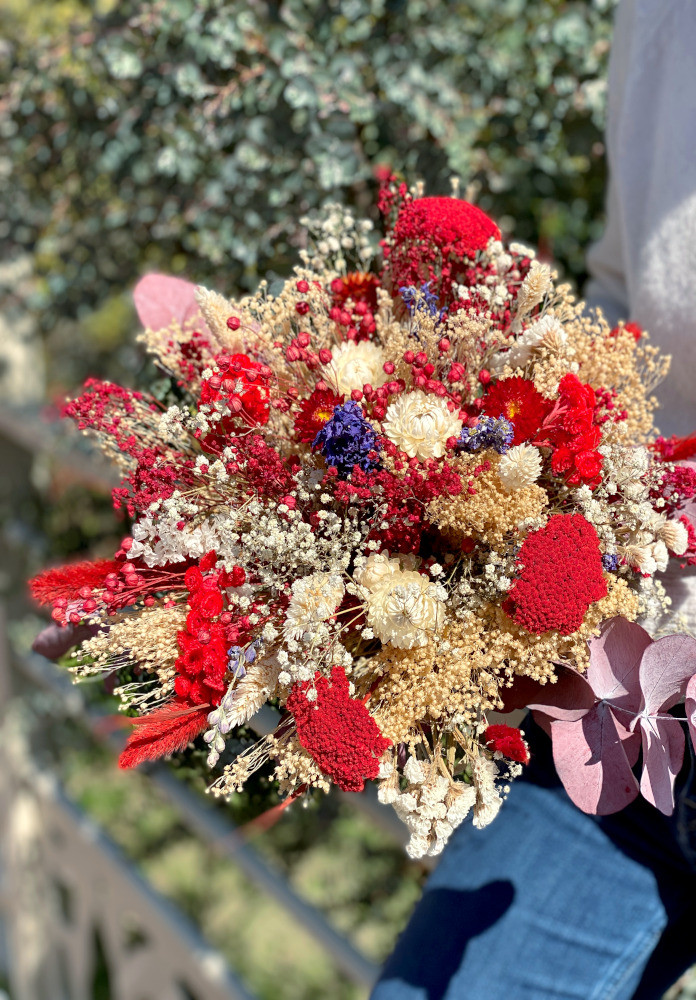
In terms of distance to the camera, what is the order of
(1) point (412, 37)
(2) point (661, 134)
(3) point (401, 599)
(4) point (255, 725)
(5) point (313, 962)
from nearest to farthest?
1. (3) point (401, 599)
2. (4) point (255, 725)
3. (2) point (661, 134)
4. (1) point (412, 37)
5. (5) point (313, 962)

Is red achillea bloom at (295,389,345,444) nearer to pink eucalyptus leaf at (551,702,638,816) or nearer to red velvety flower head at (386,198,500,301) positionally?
red velvety flower head at (386,198,500,301)

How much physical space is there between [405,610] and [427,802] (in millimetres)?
158

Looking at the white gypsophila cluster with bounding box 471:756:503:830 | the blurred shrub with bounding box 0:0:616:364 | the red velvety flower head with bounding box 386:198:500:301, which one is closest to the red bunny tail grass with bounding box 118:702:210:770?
the white gypsophila cluster with bounding box 471:756:503:830

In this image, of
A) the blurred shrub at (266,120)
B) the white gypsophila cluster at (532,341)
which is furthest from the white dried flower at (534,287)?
the blurred shrub at (266,120)

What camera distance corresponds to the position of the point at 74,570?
0.72 meters

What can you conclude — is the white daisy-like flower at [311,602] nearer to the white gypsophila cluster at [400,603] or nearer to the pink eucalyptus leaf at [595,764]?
the white gypsophila cluster at [400,603]

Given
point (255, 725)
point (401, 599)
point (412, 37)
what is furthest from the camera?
point (412, 37)

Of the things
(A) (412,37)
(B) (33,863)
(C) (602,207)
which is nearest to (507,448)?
(A) (412,37)

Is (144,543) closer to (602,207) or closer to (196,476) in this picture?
(196,476)

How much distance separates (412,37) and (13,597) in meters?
1.89

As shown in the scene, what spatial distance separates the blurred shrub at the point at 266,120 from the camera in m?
1.17

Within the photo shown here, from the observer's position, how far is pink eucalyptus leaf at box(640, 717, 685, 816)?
609mm

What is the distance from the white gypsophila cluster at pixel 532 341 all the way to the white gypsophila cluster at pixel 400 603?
21 centimetres

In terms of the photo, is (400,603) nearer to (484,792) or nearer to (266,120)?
(484,792)
